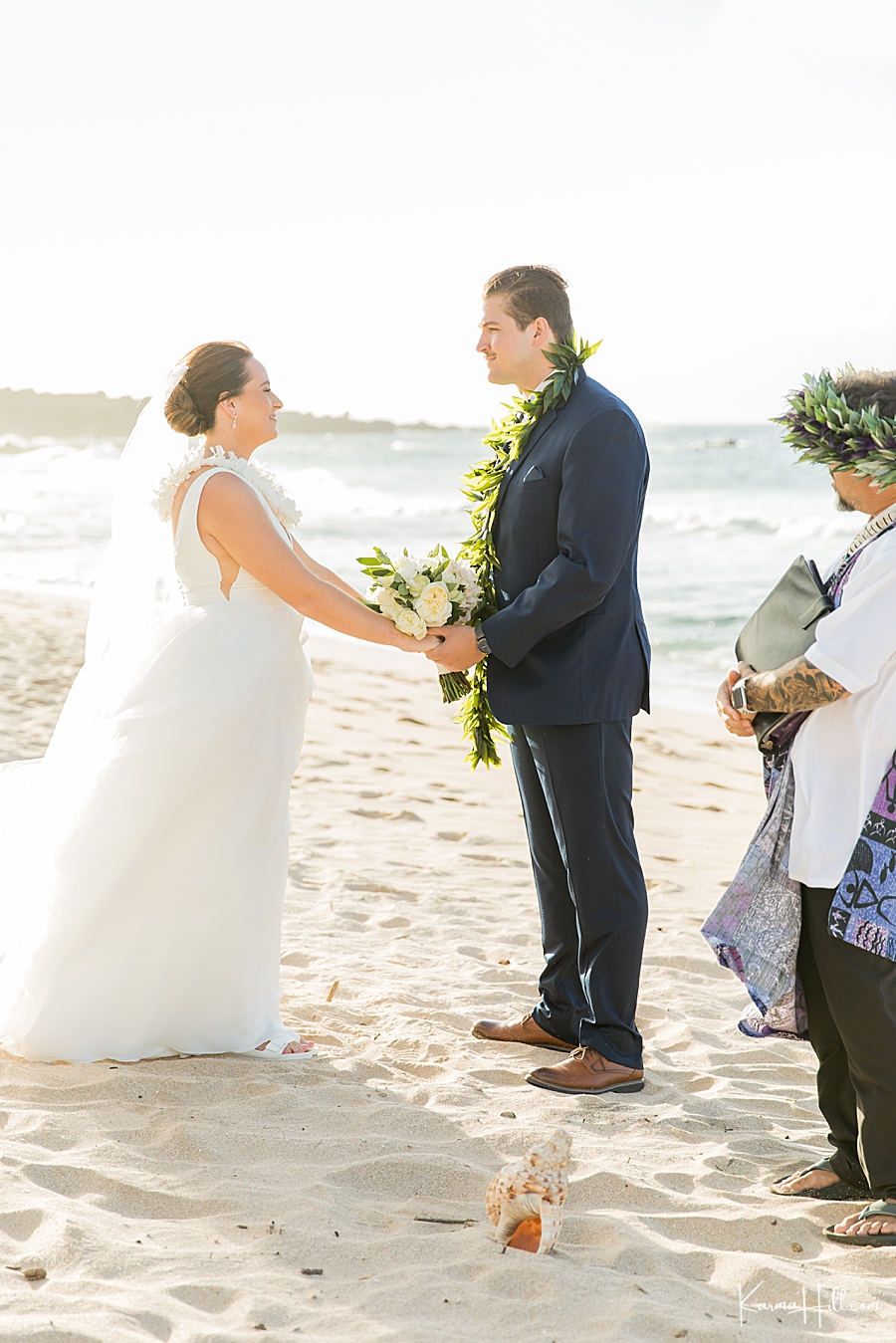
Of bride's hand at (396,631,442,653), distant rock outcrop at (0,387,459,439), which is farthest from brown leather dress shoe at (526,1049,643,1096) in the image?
distant rock outcrop at (0,387,459,439)

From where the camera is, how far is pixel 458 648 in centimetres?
377

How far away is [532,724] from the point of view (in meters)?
3.73

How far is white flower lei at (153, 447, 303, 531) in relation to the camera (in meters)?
3.72

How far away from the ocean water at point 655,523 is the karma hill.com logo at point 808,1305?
4378 millimetres

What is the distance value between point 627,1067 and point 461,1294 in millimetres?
1359

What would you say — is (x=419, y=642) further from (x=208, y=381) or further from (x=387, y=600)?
(x=208, y=381)

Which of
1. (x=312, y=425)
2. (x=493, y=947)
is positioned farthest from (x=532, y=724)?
(x=312, y=425)

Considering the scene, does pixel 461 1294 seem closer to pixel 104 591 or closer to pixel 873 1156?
pixel 873 1156

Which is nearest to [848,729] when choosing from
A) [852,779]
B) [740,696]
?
[852,779]

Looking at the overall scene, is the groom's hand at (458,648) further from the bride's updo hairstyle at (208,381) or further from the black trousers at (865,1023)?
the black trousers at (865,1023)

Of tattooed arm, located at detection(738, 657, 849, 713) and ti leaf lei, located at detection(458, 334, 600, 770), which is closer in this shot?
tattooed arm, located at detection(738, 657, 849, 713)

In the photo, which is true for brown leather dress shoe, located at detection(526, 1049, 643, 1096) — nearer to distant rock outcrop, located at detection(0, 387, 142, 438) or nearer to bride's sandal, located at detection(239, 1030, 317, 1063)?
bride's sandal, located at detection(239, 1030, 317, 1063)

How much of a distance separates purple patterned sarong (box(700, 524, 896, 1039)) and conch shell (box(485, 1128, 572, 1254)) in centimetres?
68

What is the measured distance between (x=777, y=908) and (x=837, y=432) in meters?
1.16
